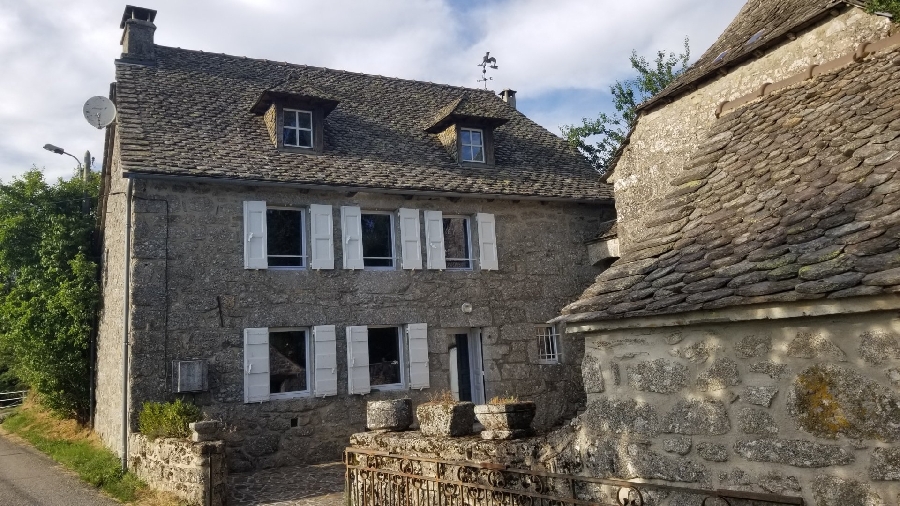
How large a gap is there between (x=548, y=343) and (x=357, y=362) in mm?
3892

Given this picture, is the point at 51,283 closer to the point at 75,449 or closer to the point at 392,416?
the point at 75,449

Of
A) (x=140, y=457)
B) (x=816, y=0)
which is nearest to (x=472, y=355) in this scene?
(x=140, y=457)

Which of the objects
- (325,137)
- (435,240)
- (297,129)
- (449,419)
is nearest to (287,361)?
(435,240)

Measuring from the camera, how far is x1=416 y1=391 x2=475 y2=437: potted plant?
6293mm

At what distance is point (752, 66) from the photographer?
7316 mm

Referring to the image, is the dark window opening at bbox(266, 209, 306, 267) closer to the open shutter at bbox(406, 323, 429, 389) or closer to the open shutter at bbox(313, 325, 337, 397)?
the open shutter at bbox(313, 325, 337, 397)

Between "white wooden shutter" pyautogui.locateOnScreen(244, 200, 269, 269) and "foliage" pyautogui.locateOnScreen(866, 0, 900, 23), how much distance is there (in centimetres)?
841

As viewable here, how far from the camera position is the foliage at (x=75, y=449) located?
28.9ft

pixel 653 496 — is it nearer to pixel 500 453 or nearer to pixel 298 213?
pixel 500 453

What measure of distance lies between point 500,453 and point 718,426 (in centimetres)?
187

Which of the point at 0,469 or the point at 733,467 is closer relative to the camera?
the point at 733,467

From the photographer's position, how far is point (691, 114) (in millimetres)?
8039

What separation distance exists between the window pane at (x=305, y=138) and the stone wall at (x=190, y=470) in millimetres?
5773

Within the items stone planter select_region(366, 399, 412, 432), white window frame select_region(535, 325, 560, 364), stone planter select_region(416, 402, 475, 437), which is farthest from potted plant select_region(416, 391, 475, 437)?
white window frame select_region(535, 325, 560, 364)
